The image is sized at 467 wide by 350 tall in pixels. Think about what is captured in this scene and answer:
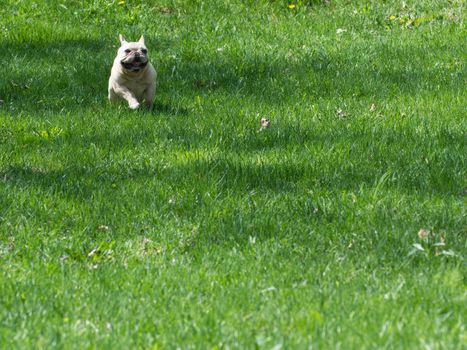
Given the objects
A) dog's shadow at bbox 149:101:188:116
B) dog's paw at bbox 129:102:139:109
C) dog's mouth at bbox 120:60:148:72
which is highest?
dog's mouth at bbox 120:60:148:72

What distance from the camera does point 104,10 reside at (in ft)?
40.8

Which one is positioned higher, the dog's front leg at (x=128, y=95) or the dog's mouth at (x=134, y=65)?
the dog's mouth at (x=134, y=65)

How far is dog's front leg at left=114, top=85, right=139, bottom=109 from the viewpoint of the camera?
8.40 m

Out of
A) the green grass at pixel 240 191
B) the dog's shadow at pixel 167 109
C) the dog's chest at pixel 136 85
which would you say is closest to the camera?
the green grass at pixel 240 191

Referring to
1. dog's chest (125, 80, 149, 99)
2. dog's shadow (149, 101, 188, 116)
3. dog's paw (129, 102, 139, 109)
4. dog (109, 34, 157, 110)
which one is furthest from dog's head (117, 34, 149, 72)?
dog's shadow (149, 101, 188, 116)

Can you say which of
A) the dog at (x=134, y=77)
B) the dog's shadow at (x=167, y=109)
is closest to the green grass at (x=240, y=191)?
the dog's shadow at (x=167, y=109)

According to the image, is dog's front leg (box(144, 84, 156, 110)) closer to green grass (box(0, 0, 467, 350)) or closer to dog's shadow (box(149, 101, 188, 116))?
dog's shadow (box(149, 101, 188, 116))

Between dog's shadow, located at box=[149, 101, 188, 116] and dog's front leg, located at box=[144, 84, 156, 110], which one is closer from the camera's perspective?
dog's shadow, located at box=[149, 101, 188, 116]

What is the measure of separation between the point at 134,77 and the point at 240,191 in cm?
277

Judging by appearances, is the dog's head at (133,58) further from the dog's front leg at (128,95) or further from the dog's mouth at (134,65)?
the dog's front leg at (128,95)

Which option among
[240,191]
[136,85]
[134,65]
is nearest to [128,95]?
[136,85]

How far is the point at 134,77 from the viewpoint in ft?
27.8

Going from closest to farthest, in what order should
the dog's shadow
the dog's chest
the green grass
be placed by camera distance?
1. the green grass
2. the dog's shadow
3. the dog's chest

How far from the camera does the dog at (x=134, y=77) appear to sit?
8.41 metres
